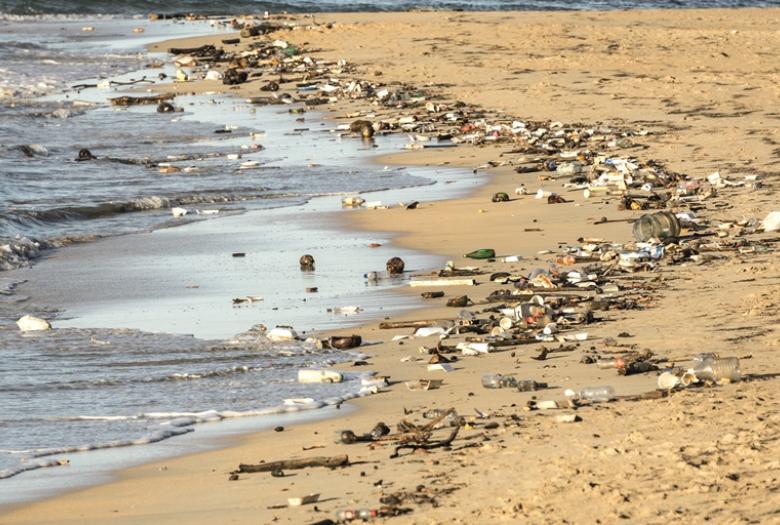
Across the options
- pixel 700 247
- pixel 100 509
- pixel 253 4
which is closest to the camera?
pixel 100 509

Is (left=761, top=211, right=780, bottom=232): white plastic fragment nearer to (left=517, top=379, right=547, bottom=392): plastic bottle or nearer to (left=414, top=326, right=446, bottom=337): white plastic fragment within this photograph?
(left=414, top=326, right=446, bottom=337): white plastic fragment

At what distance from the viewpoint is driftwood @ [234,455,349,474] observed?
18.3ft

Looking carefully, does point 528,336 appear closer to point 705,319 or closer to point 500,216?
point 705,319

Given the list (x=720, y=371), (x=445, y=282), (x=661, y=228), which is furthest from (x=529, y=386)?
(x=661, y=228)

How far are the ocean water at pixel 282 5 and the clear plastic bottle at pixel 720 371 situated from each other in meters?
35.6

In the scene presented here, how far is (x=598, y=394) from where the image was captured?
20.5 ft

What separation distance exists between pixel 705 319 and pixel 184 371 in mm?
2737

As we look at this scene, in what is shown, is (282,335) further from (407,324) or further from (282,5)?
(282,5)

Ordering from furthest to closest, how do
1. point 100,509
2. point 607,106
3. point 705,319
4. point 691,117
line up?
point 607,106, point 691,117, point 705,319, point 100,509

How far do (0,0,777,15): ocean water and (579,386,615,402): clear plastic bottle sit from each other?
3568 cm

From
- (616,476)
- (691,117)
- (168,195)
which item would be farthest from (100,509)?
(691,117)

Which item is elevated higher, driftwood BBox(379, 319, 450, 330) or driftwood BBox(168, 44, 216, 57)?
driftwood BBox(168, 44, 216, 57)

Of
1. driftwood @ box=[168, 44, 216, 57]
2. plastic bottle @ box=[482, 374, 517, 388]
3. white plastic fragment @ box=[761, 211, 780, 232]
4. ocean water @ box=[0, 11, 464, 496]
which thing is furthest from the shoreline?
driftwood @ box=[168, 44, 216, 57]

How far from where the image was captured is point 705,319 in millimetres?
7594
